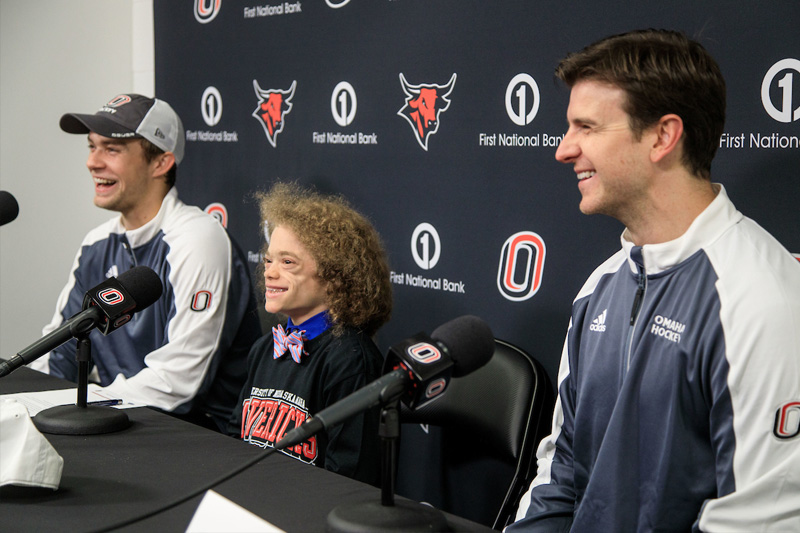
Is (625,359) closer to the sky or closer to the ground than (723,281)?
closer to the ground

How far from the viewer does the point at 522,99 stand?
2.27 metres

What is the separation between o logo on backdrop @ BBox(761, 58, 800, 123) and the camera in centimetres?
175

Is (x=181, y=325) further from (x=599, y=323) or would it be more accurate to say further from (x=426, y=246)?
(x=599, y=323)

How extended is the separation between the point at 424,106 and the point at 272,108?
0.76 meters

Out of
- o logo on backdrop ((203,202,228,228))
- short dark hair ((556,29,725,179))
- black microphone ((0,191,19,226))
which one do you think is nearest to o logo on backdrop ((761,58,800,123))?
short dark hair ((556,29,725,179))

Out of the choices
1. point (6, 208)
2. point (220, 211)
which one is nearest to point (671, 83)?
point (6, 208)

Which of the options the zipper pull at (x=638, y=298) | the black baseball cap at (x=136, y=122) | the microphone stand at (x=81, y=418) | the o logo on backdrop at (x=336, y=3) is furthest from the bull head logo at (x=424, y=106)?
the microphone stand at (x=81, y=418)

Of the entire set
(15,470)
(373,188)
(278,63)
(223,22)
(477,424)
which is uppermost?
(223,22)

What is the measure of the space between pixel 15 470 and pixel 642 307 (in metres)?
1.02

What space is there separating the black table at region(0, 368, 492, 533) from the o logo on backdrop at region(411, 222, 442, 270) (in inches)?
42.9

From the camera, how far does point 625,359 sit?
1.46m

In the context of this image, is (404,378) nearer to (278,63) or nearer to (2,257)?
(278,63)

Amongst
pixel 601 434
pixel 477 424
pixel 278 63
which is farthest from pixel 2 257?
pixel 601 434

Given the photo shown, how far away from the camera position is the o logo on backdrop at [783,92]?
5.73ft
